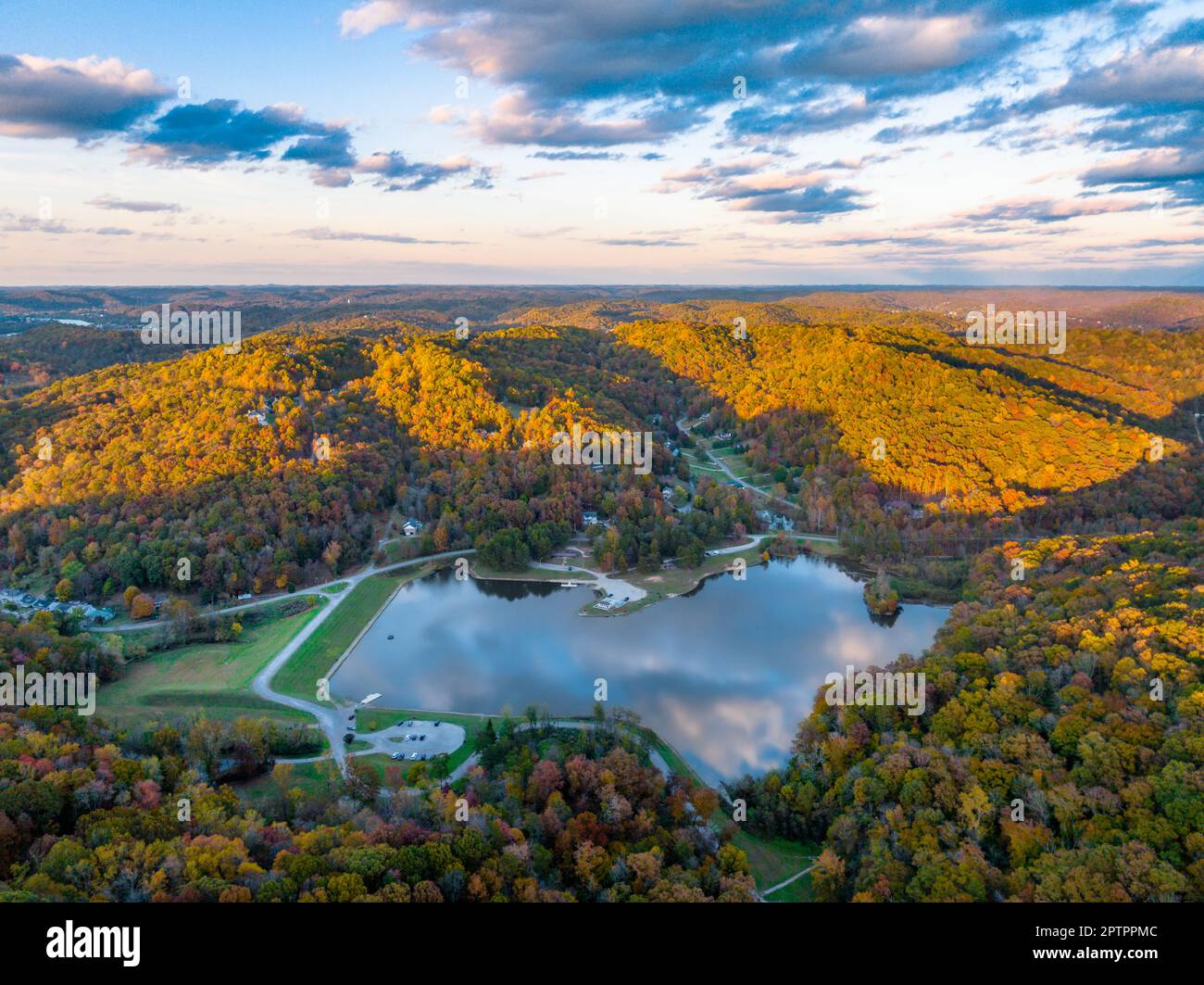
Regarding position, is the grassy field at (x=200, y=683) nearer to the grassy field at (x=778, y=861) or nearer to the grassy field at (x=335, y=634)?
the grassy field at (x=335, y=634)

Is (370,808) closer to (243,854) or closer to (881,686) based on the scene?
(243,854)

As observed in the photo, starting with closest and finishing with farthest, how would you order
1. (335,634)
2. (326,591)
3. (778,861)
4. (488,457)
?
(778,861) < (335,634) < (326,591) < (488,457)

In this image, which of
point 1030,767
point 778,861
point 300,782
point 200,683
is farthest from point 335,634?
point 1030,767

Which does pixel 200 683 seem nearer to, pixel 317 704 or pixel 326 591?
pixel 317 704

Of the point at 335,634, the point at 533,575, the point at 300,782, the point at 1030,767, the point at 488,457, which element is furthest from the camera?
the point at 488,457

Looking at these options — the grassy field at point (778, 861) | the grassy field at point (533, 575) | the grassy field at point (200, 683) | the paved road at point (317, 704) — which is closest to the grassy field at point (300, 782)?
the paved road at point (317, 704)
